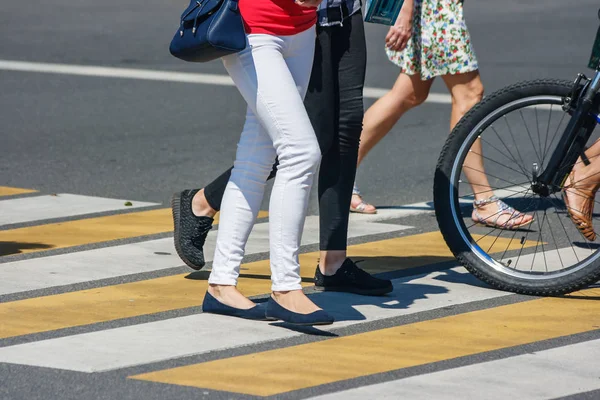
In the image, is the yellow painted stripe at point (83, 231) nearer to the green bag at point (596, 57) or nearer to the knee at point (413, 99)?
the knee at point (413, 99)

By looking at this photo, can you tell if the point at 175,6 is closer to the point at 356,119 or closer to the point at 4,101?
the point at 4,101

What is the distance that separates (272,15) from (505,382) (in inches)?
62.0

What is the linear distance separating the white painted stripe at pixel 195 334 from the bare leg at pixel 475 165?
1.06 m

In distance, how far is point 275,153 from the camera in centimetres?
576

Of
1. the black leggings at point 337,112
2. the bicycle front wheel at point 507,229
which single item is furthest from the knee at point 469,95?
the black leggings at point 337,112

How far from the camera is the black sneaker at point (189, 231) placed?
645 centimetres

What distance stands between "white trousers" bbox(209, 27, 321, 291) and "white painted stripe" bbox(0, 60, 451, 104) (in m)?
7.56

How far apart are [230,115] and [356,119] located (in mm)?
5956

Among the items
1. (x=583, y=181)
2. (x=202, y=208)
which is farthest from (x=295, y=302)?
(x=583, y=181)

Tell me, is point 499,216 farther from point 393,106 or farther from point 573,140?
point 573,140

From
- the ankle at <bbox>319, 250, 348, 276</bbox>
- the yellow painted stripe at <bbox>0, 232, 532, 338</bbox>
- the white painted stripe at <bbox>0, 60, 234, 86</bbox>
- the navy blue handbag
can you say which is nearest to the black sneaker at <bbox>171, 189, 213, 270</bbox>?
the yellow painted stripe at <bbox>0, 232, 532, 338</bbox>

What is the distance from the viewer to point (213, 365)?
5.09 meters

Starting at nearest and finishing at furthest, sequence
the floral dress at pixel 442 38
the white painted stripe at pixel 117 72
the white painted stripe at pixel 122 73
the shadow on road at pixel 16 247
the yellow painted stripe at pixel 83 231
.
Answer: the shadow on road at pixel 16 247, the yellow painted stripe at pixel 83 231, the floral dress at pixel 442 38, the white painted stripe at pixel 122 73, the white painted stripe at pixel 117 72

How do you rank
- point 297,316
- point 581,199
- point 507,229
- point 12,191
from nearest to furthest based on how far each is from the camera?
point 297,316, point 581,199, point 507,229, point 12,191
